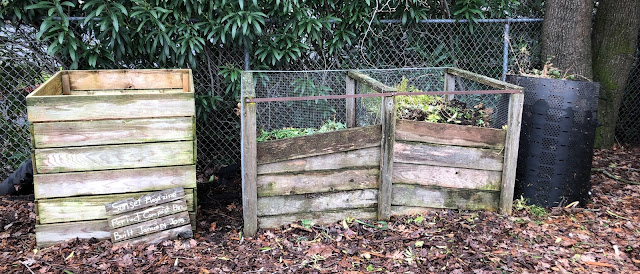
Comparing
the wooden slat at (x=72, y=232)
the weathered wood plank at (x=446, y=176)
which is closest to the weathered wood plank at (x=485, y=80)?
the weathered wood plank at (x=446, y=176)

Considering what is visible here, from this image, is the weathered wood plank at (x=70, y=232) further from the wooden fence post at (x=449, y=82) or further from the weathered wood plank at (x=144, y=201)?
the wooden fence post at (x=449, y=82)

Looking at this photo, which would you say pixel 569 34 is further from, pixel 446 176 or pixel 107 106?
pixel 107 106

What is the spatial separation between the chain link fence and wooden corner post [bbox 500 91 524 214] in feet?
3.03

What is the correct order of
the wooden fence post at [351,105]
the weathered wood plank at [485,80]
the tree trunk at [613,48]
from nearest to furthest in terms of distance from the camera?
the weathered wood plank at [485,80] < the wooden fence post at [351,105] < the tree trunk at [613,48]

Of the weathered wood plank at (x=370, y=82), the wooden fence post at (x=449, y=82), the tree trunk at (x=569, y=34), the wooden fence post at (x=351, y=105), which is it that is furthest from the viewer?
the tree trunk at (x=569, y=34)

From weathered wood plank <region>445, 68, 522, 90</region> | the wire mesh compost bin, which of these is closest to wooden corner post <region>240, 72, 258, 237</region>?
the wire mesh compost bin

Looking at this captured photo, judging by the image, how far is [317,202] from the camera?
3.54 m

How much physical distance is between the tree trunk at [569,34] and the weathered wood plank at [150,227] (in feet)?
12.9

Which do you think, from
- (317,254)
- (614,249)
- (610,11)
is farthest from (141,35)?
(610,11)

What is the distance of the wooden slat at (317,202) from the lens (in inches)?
136

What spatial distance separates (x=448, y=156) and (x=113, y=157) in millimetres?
2274

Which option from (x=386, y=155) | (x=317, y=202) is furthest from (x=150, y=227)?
(x=386, y=155)

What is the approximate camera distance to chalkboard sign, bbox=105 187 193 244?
3.27m

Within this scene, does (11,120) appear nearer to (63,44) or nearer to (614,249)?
(63,44)
